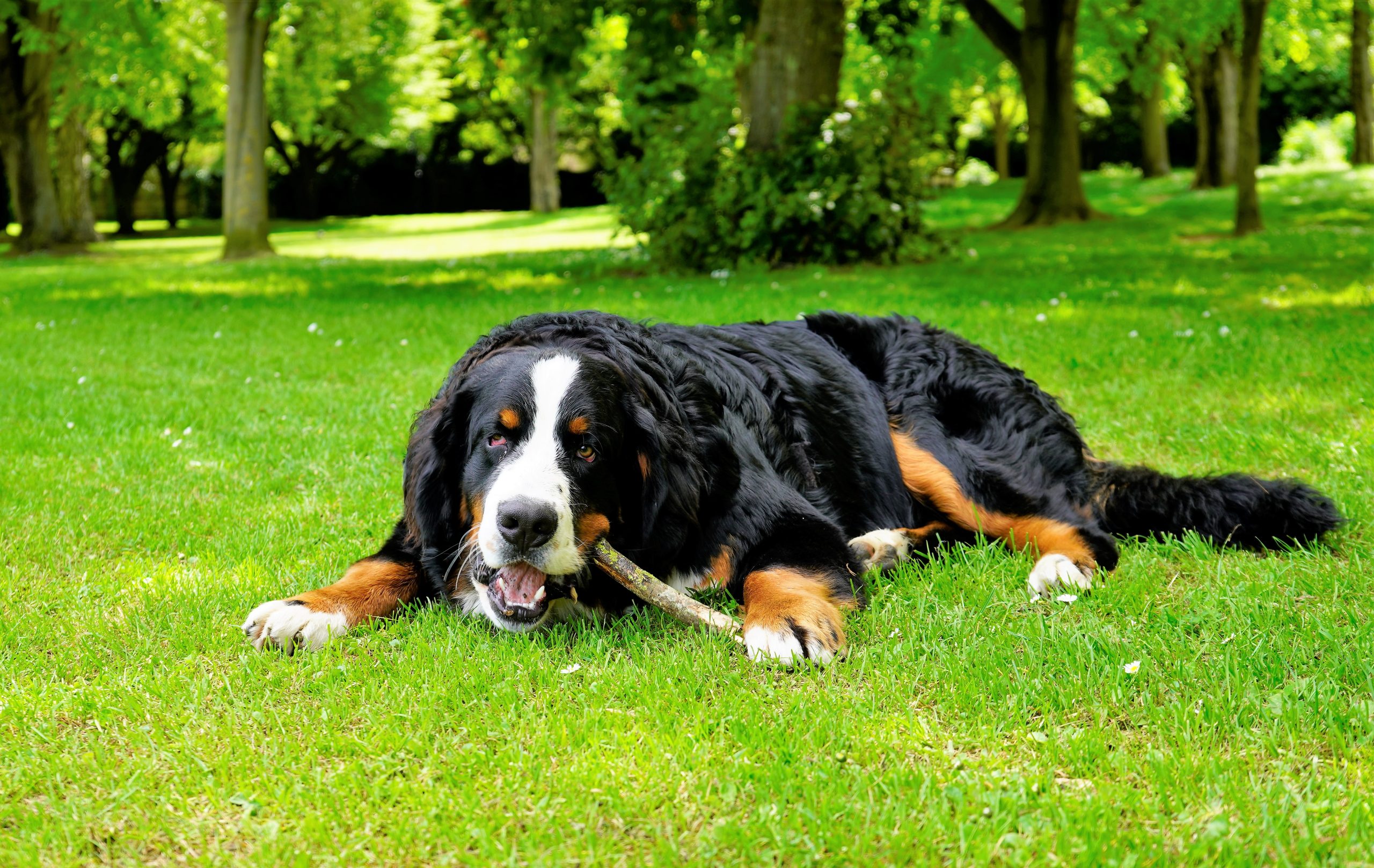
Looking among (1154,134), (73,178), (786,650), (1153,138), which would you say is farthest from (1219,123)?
(786,650)

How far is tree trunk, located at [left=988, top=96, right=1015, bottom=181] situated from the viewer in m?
44.2

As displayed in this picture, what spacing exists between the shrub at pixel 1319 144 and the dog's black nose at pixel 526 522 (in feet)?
135

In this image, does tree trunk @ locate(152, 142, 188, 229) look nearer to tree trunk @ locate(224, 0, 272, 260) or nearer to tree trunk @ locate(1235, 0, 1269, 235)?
tree trunk @ locate(224, 0, 272, 260)

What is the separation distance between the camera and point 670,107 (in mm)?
15766

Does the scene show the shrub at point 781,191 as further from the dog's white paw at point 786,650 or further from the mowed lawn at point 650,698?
the dog's white paw at point 786,650

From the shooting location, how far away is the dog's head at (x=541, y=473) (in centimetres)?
329

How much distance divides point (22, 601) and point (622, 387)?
2.28 meters

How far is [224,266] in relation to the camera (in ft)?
61.7

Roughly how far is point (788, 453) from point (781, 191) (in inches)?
437

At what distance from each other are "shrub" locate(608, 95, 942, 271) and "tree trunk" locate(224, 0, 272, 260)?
765 centimetres

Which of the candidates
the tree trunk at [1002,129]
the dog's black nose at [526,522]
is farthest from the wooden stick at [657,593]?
the tree trunk at [1002,129]

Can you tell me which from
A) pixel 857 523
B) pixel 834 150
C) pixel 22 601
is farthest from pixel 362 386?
pixel 834 150

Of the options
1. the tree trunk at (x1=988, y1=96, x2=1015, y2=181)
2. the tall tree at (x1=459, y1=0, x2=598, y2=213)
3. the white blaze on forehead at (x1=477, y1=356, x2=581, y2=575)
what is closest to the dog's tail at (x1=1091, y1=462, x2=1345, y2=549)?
the white blaze on forehead at (x1=477, y1=356, x2=581, y2=575)

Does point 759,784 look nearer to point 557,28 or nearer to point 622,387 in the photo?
point 622,387
